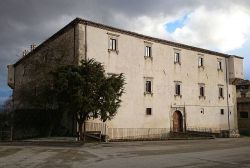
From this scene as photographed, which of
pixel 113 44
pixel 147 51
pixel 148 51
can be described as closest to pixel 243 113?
pixel 148 51

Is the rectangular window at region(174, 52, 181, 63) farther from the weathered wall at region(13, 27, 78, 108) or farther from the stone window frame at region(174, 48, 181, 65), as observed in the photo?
the weathered wall at region(13, 27, 78, 108)

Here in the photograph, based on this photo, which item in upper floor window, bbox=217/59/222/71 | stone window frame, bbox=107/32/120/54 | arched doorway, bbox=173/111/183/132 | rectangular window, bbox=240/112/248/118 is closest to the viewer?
stone window frame, bbox=107/32/120/54

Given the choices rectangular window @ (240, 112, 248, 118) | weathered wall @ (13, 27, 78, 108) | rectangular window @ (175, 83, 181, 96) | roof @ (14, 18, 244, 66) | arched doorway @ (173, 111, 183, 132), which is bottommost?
arched doorway @ (173, 111, 183, 132)

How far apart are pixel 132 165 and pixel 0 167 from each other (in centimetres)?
525

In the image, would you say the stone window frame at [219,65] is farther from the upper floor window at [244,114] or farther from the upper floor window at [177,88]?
the upper floor window at [244,114]

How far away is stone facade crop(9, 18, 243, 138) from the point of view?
104 feet

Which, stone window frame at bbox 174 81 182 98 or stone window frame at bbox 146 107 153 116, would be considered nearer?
stone window frame at bbox 146 107 153 116

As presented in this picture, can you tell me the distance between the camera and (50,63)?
32.8 meters

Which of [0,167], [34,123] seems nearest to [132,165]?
[0,167]

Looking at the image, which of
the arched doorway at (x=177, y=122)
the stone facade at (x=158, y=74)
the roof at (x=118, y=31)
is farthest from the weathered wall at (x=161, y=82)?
the arched doorway at (x=177, y=122)

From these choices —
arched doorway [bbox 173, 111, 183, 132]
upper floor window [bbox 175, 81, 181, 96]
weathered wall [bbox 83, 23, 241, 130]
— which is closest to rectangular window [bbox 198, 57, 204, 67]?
weathered wall [bbox 83, 23, 241, 130]

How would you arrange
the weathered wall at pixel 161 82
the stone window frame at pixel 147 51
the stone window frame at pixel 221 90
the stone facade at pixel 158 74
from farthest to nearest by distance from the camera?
the stone window frame at pixel 221 90, the stone window frame at pixel 147 51, the weathered wall at pixel 161 82, the stone facade at pixel 158 74

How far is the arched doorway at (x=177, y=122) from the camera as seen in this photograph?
125 ft

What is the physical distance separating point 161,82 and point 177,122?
5.06m
